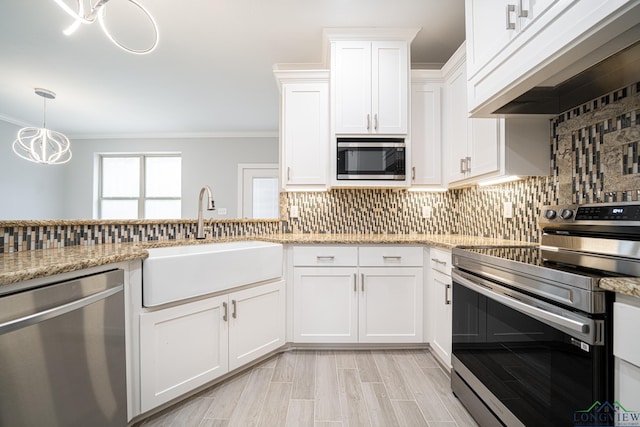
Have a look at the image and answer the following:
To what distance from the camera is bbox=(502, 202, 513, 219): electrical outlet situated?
6.55ft

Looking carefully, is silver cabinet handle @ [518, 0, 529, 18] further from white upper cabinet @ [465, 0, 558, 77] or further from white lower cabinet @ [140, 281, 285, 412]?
white lower cabinet @ [140, 281, 285, 412]

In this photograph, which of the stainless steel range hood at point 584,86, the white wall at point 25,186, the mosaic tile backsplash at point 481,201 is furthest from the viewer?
the white wall at point 25,186

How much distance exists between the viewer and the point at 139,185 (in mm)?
5848

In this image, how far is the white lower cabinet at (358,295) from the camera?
6.98 feet

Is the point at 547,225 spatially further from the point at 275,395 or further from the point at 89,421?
the point at 89,421

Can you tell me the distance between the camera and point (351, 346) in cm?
216

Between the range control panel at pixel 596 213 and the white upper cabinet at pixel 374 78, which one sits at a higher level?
the white upper cabinet at pixel 374 78

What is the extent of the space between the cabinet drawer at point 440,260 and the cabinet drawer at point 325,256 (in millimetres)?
539

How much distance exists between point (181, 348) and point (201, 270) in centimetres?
41

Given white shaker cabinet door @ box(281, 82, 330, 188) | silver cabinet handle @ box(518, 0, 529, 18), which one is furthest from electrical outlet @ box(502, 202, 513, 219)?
white shaker cabinet door @ box(281, 82, 330, 188)

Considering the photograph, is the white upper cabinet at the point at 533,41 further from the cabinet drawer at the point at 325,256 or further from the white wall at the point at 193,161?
the white wall at the point at 193,161

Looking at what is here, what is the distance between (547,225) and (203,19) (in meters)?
2.71

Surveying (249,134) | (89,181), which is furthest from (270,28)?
(89,181)

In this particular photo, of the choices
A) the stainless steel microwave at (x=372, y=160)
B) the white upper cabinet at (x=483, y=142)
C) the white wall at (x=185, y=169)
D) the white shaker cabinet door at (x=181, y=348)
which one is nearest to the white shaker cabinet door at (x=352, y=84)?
the stainless steel microwave at (x=372, y=160)
